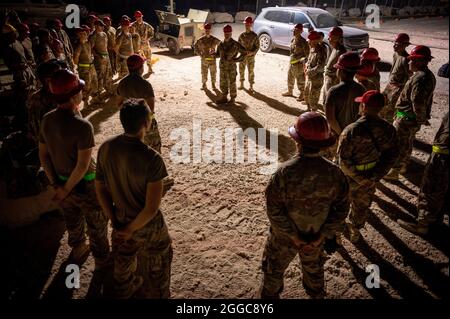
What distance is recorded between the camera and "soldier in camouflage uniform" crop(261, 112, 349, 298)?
2494 mm

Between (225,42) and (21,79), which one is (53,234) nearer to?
(21,79)

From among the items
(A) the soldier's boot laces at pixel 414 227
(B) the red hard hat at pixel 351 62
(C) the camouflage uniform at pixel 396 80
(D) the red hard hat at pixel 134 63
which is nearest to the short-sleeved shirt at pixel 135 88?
(D) the red hard hat at pixel 134 63

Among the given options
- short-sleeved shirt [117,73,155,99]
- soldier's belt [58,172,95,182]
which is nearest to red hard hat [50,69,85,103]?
soldier's belt [58,172,95,182]

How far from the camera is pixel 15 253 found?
392 centimetres

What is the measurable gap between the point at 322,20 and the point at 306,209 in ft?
40.4

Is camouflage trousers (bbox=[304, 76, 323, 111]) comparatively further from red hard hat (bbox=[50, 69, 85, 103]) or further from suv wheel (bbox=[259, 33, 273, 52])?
suv wheel (bbox=[259, 33, 273, 52])

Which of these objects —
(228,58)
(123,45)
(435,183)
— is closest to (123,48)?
(123,45)

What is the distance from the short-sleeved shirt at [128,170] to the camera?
2.49 meters

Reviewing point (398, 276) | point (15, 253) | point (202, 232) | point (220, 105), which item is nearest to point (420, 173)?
point (398, 276)

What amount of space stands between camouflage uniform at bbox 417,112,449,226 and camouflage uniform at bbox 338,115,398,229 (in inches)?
30.8

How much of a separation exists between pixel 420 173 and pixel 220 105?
5.35 meters

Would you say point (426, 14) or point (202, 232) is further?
point (426, 14)
